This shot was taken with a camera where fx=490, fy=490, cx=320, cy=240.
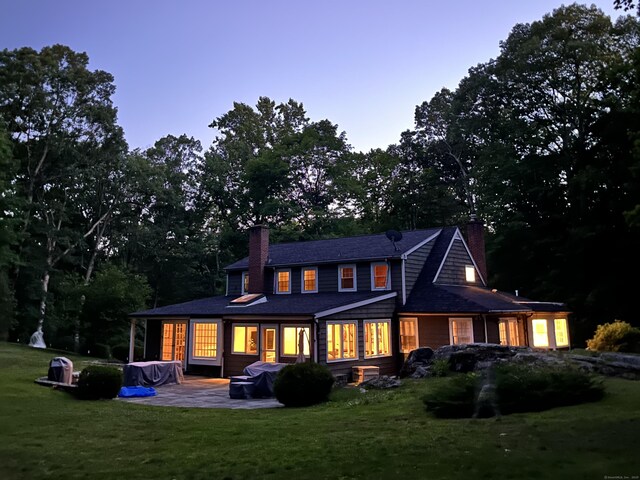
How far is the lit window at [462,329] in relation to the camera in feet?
74.3

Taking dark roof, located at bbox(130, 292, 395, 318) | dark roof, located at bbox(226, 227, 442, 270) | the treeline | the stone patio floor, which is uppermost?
the treeline

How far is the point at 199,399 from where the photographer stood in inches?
637

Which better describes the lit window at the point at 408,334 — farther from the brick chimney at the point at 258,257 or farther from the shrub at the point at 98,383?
the shrub at the point at 98,383

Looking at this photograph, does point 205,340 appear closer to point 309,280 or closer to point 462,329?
point 309,280

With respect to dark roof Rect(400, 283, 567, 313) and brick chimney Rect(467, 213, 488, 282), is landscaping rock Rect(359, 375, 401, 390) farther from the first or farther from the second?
brick chimney Rect(467, 213, 488, 282)

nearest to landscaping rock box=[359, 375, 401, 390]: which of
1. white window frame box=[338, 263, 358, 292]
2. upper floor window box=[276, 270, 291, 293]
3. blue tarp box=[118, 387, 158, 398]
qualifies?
blue tarp box=[118, 387, 158, 398]

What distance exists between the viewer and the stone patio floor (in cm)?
1496

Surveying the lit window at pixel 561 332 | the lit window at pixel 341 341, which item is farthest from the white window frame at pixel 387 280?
the lit window at pixel 561 332

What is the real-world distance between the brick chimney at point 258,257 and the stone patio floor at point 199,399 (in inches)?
315

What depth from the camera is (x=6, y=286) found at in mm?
35500

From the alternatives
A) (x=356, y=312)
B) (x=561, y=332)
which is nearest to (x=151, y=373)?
(x=356, y=312)

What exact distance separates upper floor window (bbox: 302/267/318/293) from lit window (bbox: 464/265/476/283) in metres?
8.61

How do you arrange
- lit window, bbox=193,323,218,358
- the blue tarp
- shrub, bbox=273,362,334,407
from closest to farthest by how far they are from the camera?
shrub, bbox=273,362,334,407 → the blue tarp → lit window, bbox=193,323,218,358

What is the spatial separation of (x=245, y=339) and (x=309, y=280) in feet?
18.9
